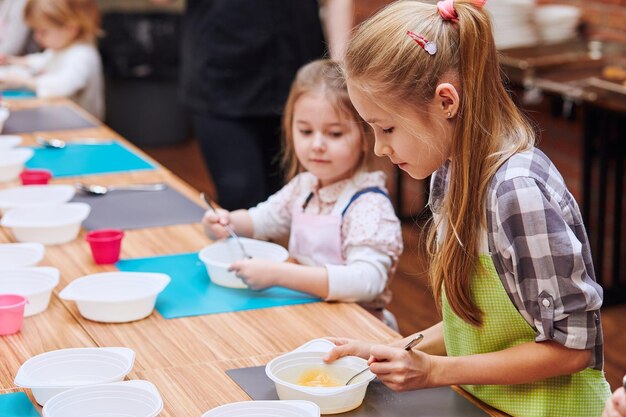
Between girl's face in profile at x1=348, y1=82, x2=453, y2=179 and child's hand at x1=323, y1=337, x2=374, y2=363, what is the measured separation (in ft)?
0.94

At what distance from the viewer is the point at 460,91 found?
4.86 ft

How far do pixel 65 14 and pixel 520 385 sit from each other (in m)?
3.31

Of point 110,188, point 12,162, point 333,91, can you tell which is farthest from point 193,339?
point 12,162

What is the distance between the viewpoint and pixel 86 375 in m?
1.58

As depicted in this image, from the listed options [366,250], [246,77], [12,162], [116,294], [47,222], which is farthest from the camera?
[246,77]

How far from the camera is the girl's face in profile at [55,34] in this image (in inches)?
172

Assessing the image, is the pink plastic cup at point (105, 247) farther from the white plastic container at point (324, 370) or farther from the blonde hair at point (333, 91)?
the white plastic container at point (324, 370)

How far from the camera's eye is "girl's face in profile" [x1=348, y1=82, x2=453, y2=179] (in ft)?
4.93

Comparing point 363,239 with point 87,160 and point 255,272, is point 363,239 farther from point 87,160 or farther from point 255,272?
point 87,160

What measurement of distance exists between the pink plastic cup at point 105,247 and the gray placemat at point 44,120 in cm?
140

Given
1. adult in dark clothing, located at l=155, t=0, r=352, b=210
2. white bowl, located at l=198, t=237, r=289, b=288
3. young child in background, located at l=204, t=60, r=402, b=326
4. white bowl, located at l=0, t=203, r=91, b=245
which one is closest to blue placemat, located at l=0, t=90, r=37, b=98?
adult in dark clothing, located at l=155, t=0, r=352, b=210

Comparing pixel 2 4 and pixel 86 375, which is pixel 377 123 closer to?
pixel 86 375

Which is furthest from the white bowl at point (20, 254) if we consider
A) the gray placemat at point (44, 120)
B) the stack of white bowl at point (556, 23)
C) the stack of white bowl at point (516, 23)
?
the stack of white bowl at point (556, 23)

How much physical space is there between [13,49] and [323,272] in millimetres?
3490
